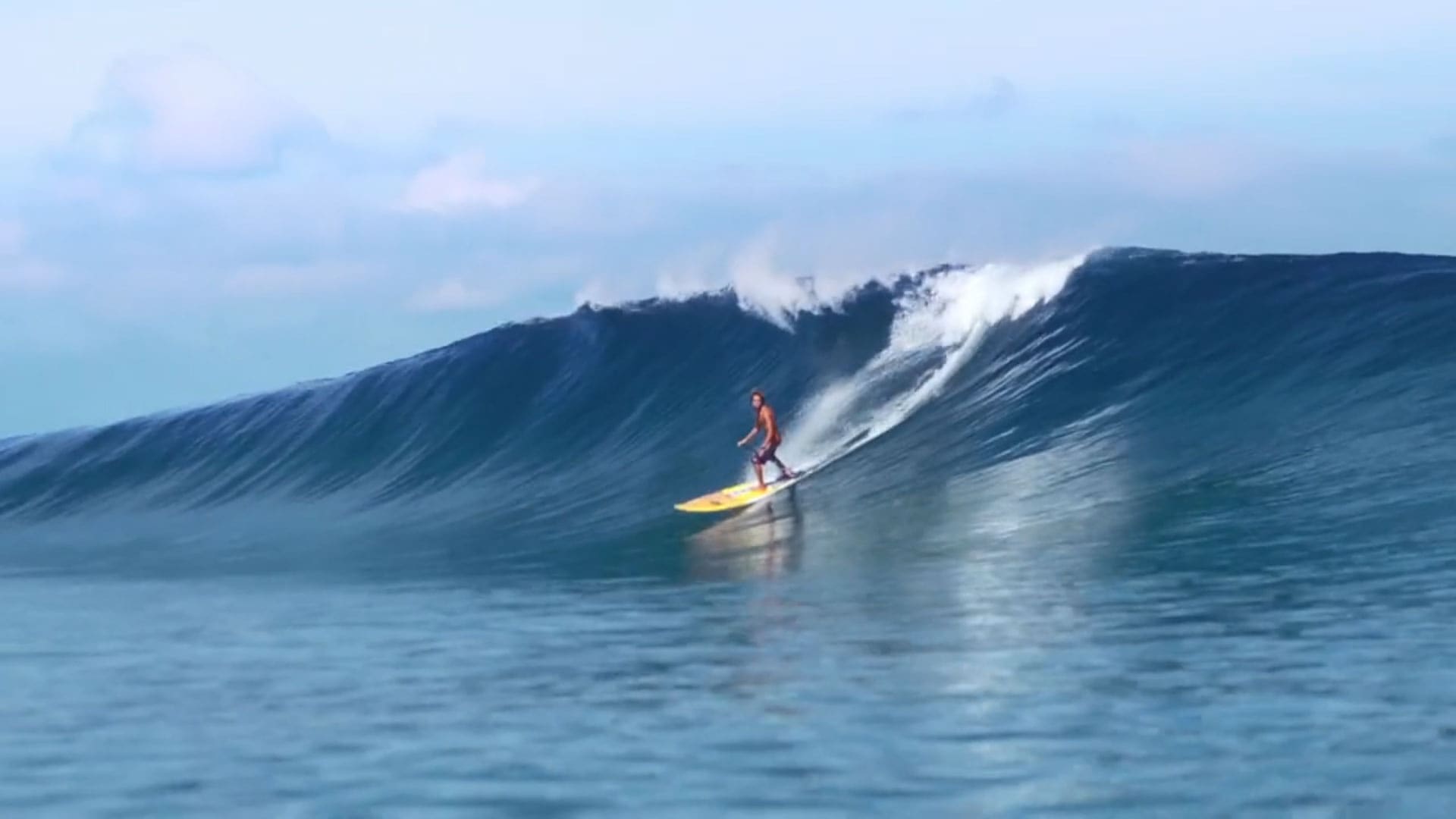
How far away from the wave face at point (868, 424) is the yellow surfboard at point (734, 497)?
29 cm

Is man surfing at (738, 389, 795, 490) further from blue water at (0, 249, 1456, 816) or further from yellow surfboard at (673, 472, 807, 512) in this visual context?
blue water at (0, 249, 1456, 816)

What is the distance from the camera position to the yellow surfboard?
1794 centimetres

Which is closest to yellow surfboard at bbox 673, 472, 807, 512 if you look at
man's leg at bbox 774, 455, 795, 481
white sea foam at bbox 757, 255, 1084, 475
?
man's leg at bbox 774, 455, 795, 481

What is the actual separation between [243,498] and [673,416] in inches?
221

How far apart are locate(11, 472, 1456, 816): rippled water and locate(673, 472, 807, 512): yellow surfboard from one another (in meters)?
3.86

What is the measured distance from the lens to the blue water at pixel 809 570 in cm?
746

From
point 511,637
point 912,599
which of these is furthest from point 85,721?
point 912,599

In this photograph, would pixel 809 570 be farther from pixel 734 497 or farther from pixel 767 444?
pixel 767 444

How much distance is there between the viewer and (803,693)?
8.80 meters

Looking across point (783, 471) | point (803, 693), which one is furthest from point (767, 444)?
point (803, 693)

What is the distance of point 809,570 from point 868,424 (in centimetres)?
665

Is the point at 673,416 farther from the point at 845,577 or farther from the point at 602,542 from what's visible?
the point at 845,577

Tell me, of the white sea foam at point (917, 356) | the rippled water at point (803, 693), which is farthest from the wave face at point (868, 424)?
the rippled water at point (803, 693)

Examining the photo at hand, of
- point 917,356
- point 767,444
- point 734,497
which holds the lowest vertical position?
point 734,497
